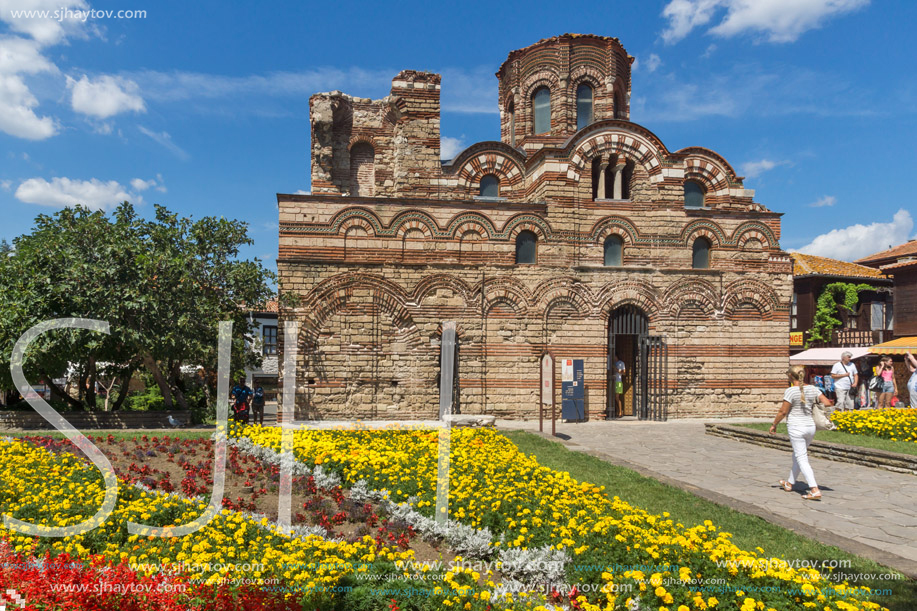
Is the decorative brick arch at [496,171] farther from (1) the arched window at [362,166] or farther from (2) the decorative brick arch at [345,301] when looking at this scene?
(2) the decorative brick arch at [345,301]

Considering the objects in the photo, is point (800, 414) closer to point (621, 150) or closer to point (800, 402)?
point (800, 402)

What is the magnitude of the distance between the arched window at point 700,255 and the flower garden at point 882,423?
553cm

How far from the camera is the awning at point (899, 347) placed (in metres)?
20.7

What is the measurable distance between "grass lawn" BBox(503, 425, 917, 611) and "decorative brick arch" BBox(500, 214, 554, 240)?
723 cm

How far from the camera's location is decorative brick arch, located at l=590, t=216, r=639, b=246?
1630cm

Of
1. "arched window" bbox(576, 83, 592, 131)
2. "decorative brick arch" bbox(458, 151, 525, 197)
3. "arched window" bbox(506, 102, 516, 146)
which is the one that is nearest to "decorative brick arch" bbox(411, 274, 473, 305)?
"decorative brick arch" bbox(458, 151, 525, 197)

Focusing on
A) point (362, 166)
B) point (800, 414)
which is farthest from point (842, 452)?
point (362, 166)

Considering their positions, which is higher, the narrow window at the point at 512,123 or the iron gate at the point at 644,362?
the narrow window at the point at 512,123

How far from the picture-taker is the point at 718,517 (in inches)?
242

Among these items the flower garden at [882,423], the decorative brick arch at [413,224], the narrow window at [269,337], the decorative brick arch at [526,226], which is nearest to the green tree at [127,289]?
the decorative brick arch at [413,224]

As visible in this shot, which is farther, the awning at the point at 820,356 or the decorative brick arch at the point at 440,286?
the awning at the point at 820,356

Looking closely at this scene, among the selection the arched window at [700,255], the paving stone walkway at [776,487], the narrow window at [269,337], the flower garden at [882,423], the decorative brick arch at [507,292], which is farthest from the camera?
the narrow window at [269,337]

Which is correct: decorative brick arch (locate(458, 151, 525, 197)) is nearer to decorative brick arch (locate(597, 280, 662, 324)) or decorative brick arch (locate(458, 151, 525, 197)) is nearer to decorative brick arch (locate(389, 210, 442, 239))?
decorative brick arch (locate(389, 210, 442, 239))

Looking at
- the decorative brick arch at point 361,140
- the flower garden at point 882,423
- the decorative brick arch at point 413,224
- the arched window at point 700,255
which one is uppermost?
the decorative brick arch at point 361,140
